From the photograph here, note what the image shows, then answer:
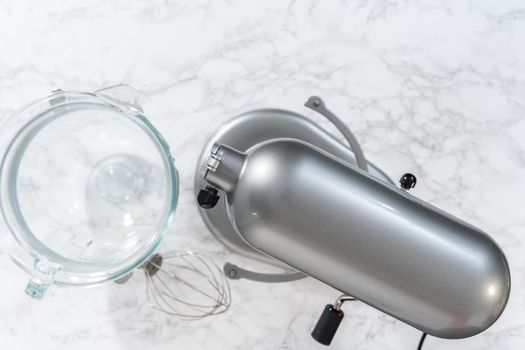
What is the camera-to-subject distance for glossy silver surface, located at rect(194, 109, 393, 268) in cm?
74

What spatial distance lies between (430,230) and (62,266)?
0.42 m

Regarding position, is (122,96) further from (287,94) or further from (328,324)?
(328,324)

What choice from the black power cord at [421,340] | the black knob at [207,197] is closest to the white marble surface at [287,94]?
the black power cord at [421,340]

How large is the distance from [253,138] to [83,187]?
9.1 inches

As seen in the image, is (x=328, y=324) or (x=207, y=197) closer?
(x=207, y=197)

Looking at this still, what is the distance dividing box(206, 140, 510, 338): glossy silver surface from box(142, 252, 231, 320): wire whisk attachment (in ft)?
0.88

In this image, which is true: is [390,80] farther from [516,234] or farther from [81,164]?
[81,164]

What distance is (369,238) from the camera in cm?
50

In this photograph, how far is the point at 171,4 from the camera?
0.77 meters

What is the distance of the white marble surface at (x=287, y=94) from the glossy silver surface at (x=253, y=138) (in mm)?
24

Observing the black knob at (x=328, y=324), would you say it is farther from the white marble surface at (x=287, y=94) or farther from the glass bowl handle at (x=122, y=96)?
the glass bowl handle at (x=122, y=96)

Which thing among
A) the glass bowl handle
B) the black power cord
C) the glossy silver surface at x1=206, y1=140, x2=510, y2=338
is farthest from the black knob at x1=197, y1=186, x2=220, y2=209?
the black power cord

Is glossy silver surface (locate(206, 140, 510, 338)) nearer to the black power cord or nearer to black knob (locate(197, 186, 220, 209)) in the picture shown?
black knob (locate(197, 186, 220, 209))

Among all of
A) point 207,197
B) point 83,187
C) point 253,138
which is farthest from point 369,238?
point 83,187
